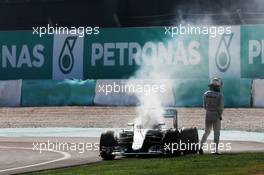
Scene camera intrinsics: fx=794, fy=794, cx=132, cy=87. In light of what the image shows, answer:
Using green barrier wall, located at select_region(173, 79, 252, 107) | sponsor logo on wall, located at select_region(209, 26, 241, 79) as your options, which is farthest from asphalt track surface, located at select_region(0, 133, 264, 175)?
sponsor logo on wall, located at select_region(209, 26, 241, 79)

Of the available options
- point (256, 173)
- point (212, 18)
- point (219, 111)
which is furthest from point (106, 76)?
point (256, 173)

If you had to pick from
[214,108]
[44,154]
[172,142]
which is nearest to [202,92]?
[44,154]

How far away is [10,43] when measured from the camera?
32.7 meters

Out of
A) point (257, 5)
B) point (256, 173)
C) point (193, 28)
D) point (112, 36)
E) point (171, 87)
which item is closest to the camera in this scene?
point (256, 173)

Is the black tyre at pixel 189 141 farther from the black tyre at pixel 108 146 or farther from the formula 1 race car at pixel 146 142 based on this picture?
the black tyre at pixel 108 146

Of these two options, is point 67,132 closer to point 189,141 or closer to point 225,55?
point 225,55

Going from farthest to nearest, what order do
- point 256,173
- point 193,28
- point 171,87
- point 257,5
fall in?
point 257,5
point 193,28
point 171,87
point 256,173

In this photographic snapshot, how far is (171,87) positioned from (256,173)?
1579 centimetres

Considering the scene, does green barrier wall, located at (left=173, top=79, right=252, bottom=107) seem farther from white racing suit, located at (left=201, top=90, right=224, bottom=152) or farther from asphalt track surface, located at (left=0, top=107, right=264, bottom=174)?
white racing suit, located at (left=201, top=90, right=224, bottom=152)

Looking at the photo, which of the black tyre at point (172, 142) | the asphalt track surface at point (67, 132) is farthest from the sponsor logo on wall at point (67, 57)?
the black tyre at point (172, 142)

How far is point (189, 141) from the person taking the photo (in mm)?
15273

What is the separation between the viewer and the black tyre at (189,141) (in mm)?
14970

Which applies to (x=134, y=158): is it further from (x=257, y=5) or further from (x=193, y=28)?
(x=257, y=5)

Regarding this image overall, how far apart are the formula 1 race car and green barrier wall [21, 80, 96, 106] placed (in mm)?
13806
